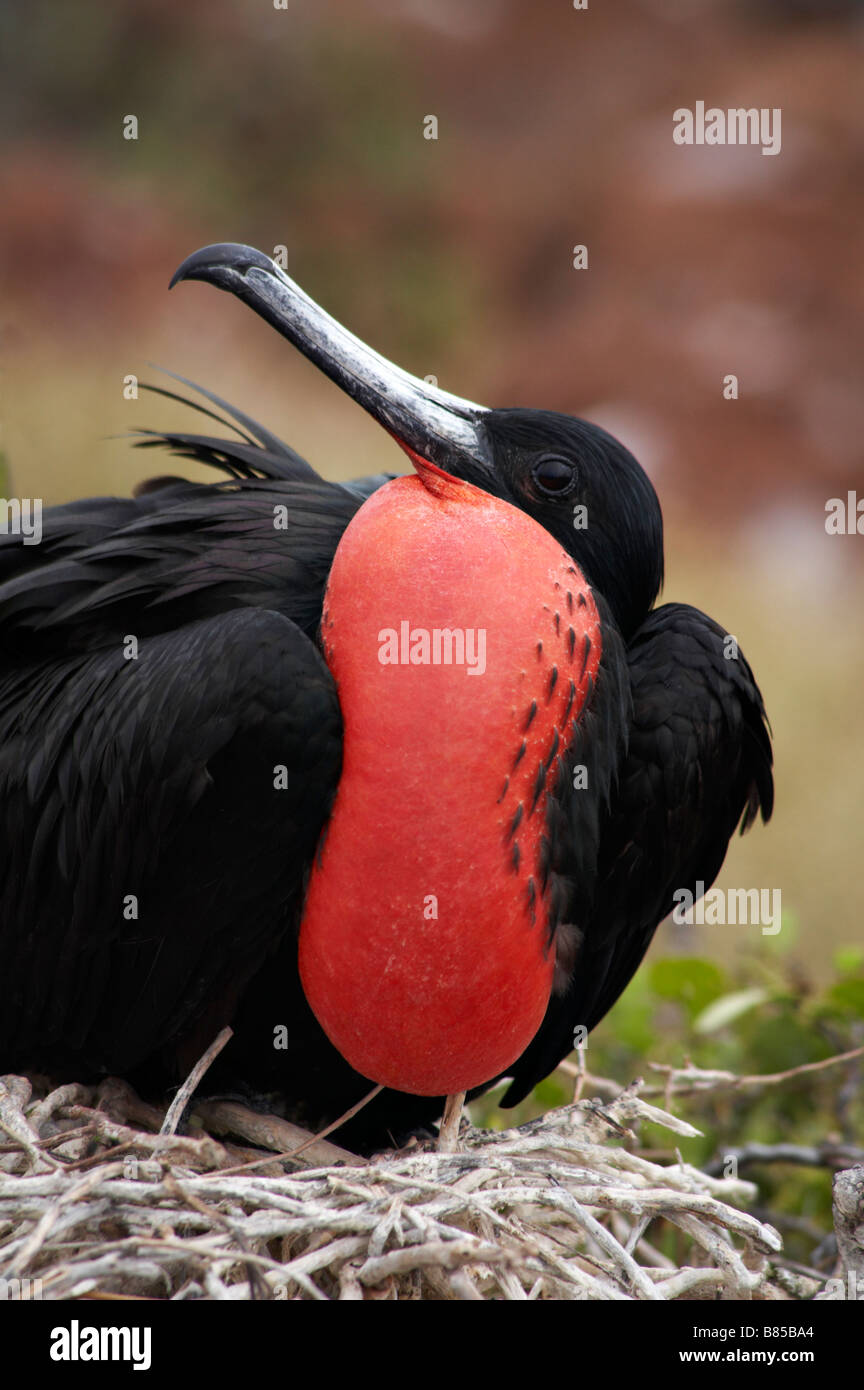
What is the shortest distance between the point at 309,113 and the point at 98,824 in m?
9.93

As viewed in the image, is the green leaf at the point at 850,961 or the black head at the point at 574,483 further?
the green leaf at the point at 850,961

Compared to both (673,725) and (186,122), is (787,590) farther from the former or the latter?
(673,725)

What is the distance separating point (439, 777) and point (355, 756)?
15cm

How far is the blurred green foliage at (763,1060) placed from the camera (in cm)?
388

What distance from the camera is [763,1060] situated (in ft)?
13.3

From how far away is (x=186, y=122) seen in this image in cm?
1143

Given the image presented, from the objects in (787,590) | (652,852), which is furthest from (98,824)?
(787,590)

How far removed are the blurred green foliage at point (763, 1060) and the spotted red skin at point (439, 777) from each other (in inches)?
47.8
